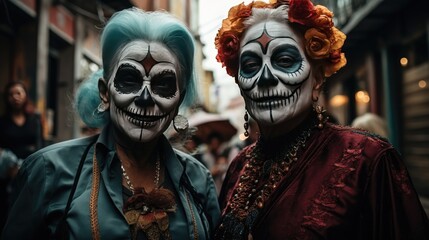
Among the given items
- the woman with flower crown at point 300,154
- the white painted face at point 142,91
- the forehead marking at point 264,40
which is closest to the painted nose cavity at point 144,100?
the white painted face at point 142,91

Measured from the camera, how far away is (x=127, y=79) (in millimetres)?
2424

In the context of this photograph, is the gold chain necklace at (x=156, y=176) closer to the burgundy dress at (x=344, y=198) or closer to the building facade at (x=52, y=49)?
the burgundy dress at (x=344, y=198)

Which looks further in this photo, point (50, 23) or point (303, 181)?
point (50, 23)

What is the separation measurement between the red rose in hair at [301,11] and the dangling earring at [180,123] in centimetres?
85

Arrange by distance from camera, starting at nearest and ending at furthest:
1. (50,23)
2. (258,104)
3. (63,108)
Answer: (258,104), (50,23), (63,108)

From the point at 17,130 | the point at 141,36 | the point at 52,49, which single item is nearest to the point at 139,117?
the point at 141,36

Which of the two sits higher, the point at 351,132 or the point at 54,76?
the point at 54,76

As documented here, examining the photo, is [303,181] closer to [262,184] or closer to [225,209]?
[262,184]

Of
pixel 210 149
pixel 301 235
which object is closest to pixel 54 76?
pixel 210 149

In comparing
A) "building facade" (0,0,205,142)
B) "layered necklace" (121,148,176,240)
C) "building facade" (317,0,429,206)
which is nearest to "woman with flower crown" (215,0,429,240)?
"layered necklace" (121,148,176,240)

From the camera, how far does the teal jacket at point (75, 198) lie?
2.19 metres

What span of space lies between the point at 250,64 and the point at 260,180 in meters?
0.62

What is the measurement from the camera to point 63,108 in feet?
33.6

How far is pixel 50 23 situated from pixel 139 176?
7.30m
